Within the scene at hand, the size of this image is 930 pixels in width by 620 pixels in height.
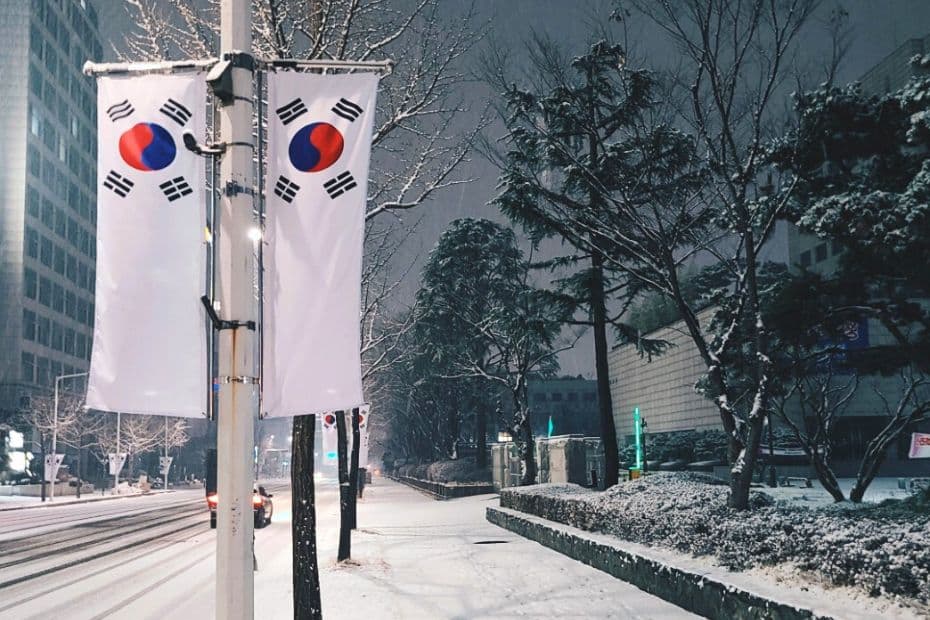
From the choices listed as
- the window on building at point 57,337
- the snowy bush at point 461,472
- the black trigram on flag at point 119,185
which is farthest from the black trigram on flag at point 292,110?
the window on building at point 57,337

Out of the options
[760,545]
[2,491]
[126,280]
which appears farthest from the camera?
[2,491]

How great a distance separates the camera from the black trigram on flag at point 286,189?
5.43 meters

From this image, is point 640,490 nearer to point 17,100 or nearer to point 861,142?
point 861,142

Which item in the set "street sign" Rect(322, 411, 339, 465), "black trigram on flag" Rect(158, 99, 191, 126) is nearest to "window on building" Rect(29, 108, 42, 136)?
"street sign" Rect(322, 411, 339, 465)

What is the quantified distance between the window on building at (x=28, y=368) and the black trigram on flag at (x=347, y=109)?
85.8 metres

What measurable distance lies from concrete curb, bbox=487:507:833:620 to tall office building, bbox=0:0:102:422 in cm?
7316

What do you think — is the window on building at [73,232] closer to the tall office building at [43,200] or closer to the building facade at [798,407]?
the tall office building at [43,200]

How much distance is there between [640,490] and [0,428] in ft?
229

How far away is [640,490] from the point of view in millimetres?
16891

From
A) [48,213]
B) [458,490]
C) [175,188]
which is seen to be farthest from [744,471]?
[48,213]

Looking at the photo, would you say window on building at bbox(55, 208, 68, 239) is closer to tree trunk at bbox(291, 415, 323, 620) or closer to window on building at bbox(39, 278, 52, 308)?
window on building at bbox(39, 278, 52, 308)

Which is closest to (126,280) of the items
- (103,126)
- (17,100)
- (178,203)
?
(178,203)

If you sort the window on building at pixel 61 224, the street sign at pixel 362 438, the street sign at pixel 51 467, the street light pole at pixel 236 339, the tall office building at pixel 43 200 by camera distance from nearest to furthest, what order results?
the street light pole at pixel 236 339 < the street sign at pixel 362 438 < the street sign at pixel 51 467 < the tall office building at pixel 43 200 < the window on building at pixel 61 224

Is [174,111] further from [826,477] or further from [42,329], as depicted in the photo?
[42,329]
